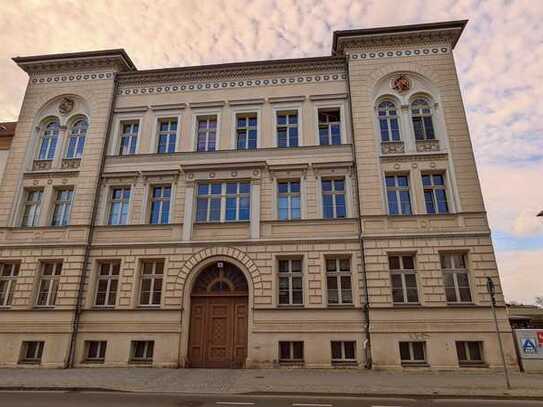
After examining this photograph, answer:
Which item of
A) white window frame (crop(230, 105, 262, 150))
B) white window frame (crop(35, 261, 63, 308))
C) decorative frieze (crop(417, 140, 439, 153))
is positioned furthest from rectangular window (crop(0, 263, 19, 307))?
decorative frieze (crop(417, 140, 439, 153))

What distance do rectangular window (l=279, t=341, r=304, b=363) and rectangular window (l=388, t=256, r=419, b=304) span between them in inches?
172

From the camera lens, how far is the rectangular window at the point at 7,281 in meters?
16.1

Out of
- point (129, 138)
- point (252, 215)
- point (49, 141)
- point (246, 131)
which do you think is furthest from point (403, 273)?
point (49, 141)

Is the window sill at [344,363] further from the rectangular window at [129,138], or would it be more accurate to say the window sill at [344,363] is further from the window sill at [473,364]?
the rectangular window at [129,138]

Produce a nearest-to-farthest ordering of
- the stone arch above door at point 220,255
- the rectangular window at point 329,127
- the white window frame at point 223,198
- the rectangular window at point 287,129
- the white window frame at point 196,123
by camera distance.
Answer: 1. the stone arch above door at point 220,255
2. the white window frame at point 223,198
3. the rectangular window at point 329,127
4. the rectangular window at point 287,129
5. the white window frame at point 196,123

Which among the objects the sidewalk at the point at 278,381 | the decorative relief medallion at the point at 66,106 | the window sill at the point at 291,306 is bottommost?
the sidewalk at the point at 278,381

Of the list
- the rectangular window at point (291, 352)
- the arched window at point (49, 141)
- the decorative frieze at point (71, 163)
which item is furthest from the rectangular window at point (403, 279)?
the arched window at point (49, 141)

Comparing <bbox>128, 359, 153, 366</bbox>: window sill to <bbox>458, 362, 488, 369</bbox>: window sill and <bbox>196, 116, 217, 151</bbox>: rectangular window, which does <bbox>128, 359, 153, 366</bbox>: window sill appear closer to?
<bbox>196, 116, 217, 151</bbox>: rectangular window

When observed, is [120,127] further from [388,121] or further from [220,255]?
[388,121]

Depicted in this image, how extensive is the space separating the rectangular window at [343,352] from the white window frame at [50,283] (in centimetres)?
1256

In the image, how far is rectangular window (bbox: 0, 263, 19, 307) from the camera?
634 inches

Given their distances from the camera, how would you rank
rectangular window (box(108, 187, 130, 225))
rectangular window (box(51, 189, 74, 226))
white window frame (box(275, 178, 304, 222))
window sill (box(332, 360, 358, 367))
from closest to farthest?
window sill (box(332, 360, 358, 367)), white window frame (box(275, 178, 304, 222)), rectangular window (box(108, 187, 130, 225)), rectangular window (box(51, 189, 74, 226))

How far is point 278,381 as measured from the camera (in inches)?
439

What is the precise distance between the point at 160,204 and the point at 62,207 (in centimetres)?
501
